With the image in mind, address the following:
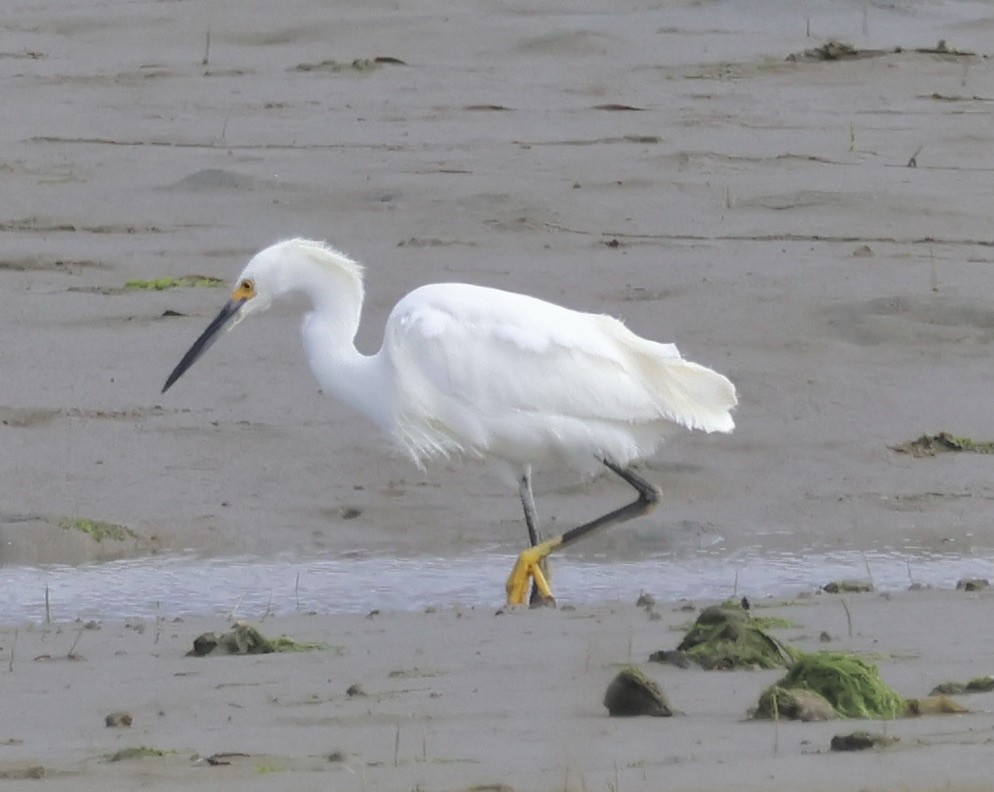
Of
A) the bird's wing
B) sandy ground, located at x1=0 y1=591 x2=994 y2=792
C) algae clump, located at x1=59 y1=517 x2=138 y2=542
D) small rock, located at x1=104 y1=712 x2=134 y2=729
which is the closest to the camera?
sandy ground, located at x1=0 y1=591 x2=994 y2=792

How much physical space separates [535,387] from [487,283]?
9.12 ft

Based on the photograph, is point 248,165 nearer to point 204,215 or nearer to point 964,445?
point 204,215

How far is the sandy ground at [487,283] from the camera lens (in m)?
4.48

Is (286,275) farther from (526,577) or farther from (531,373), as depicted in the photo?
(526,577)

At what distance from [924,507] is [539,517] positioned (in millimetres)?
1374

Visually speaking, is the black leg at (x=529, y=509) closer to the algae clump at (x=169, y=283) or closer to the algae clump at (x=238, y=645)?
the algae clump at (x=238, y=645)

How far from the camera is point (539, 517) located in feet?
26.1

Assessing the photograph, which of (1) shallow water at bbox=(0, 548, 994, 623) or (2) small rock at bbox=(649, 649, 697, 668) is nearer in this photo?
(2) small rock at bbox=(649, 649, 697, 668)

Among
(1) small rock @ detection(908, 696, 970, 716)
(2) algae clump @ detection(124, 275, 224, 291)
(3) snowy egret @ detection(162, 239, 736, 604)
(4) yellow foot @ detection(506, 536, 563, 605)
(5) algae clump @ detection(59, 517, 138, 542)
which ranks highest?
(1) small rock @ detection(908, 696, 970, 716)

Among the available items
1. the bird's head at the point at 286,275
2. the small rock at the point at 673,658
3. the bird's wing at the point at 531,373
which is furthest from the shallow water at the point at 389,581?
the small rock at the point at 673,658

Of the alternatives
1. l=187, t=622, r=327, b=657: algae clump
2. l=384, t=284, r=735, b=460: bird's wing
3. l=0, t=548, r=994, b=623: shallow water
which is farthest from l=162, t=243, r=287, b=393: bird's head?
l=187, t=622, r=327, b=657: algae clump

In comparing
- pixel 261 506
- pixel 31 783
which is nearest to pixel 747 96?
pixel 261 506

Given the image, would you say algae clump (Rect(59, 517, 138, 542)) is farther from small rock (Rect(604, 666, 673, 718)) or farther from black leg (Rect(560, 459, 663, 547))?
small rock (Rect(604, 666, 673, 718))

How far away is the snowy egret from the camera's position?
7.06 meters
